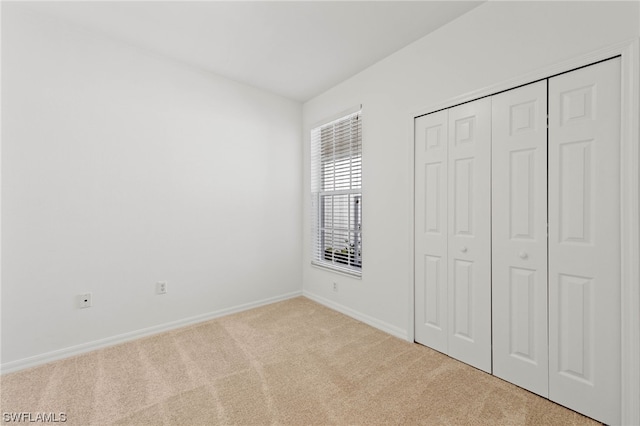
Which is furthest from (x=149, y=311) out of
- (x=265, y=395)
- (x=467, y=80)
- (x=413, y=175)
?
(x=467, y=80)

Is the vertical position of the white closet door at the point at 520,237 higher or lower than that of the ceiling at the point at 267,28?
lower

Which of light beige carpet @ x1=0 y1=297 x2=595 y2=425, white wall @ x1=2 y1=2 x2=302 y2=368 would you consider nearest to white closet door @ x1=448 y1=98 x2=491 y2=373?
light beige carpet @ x1=0 y1=297 x2=595 y2=425

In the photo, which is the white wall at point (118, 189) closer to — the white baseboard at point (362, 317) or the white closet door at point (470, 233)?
the white baseboard at point (362, 317)

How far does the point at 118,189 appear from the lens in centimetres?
253

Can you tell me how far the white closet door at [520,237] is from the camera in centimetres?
179

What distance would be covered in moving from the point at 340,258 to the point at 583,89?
8.45ft

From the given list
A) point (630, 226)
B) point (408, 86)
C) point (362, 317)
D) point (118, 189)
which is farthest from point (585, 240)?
point (118, 189)

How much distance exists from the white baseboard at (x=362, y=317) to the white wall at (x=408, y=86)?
0.04 feet

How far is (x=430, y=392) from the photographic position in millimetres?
1841

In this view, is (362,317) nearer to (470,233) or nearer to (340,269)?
(340,269)

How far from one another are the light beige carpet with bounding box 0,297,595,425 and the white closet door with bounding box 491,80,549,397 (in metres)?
0.22

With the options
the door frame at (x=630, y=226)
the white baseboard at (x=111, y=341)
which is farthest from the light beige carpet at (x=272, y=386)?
the door frame at (x=630, y=226)

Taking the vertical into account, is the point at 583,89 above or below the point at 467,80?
below

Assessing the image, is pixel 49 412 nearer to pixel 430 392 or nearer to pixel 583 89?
pixel 430 392
